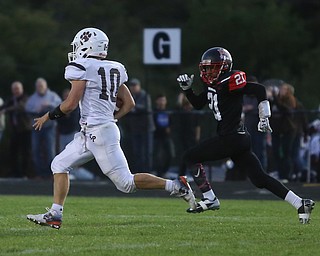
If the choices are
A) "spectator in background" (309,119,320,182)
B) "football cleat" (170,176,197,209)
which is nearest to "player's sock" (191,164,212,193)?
"football cleat" (170,176,197,209)

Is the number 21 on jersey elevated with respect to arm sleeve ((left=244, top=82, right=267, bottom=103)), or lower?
lower

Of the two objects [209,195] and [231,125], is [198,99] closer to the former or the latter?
[231,125]

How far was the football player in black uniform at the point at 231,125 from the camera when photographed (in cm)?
1074

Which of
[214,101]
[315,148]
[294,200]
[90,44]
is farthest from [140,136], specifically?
[90,44]

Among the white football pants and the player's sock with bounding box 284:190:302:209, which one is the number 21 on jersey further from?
the white football pants

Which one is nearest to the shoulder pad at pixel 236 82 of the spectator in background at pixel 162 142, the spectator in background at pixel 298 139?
the spectator in background at pixel 298 139

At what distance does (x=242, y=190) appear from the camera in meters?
17.2

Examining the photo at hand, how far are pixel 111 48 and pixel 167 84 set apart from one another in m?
3.36

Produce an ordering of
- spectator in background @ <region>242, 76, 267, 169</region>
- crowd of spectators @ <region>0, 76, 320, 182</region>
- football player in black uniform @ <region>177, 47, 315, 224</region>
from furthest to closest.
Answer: crowd of spectators @ <region>0, 76, 320, 182</region>
spectator in background @ <region>242, 76, 267, 169</region>
football player in black uniform @ <region>177, 47, 315, 224</region>

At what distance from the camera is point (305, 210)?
1063 cm

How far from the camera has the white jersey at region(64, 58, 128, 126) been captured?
33.3 ft

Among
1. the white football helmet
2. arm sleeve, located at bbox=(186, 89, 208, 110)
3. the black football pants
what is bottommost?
the black football pants

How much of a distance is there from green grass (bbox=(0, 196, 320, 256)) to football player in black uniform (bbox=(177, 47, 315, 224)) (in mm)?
265

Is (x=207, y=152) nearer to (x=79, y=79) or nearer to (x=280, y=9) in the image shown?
(x=79, y=79)
